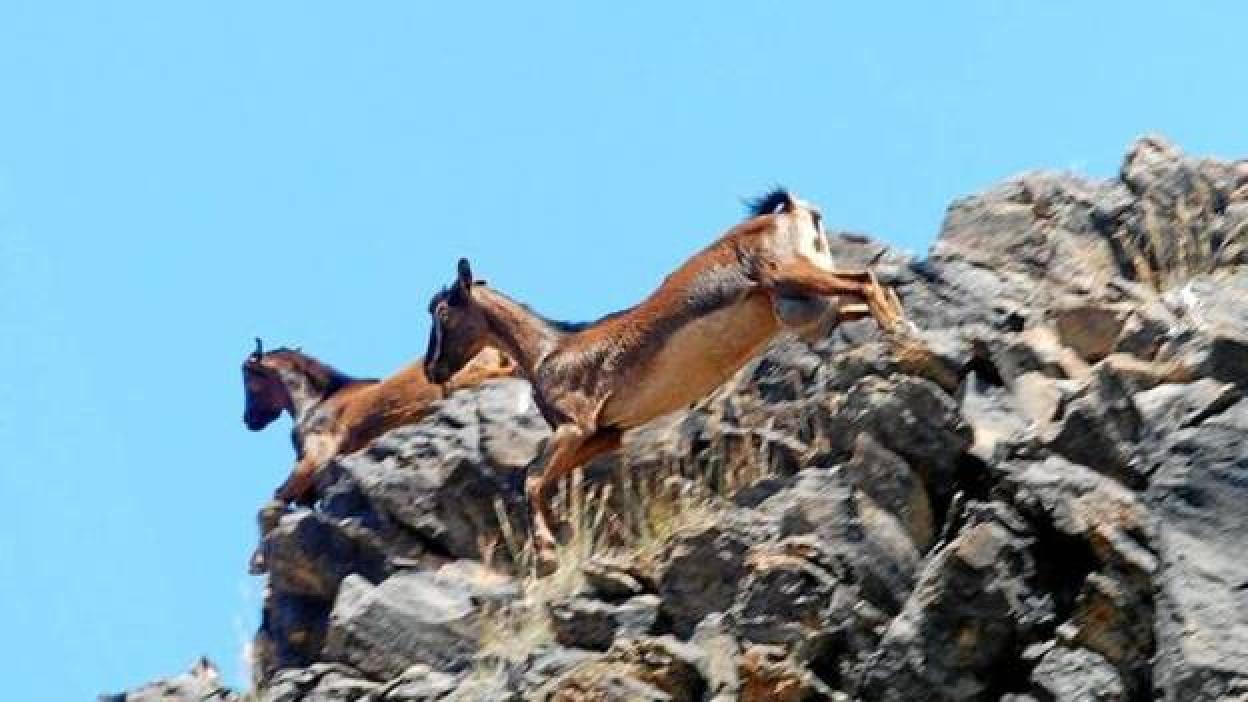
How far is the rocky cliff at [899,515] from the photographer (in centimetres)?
1273

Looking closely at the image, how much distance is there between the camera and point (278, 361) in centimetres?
2678

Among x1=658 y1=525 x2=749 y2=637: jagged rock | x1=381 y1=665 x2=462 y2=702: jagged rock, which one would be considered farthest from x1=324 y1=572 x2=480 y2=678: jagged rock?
x1=658 y1=525 x2=749 y2=637: jagged rock

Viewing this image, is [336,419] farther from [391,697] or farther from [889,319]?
[391,697]

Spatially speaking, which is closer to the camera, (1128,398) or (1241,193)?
(1128,398)

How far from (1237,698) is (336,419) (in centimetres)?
1438

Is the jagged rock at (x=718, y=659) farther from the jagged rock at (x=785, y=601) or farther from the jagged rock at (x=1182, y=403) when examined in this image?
the jagged rock at (x=1182, y=403)

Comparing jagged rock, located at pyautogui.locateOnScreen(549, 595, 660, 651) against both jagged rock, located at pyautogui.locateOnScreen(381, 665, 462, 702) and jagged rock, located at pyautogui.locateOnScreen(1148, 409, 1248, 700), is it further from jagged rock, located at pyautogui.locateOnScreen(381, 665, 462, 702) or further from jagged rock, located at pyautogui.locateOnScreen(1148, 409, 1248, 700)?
jagged rock, located at pyautogui.locateOnScreen(1148, 409, 1248, 700)

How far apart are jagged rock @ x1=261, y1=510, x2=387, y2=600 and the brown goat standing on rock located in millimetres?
1108

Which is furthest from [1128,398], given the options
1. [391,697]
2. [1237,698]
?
[391,697]

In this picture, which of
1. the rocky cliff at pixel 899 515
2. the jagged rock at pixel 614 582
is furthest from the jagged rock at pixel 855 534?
the jagged rock at pixel 614 582

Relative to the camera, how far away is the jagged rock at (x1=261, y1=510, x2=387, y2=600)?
19.3 m

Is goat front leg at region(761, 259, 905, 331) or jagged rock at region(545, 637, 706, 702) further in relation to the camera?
goat front leg at region(761, 259, 905, 331)

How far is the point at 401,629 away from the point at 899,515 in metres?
3.61

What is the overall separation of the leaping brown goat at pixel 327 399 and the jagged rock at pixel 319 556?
129 inches
